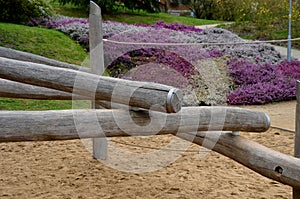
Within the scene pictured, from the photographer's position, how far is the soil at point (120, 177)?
3.40m

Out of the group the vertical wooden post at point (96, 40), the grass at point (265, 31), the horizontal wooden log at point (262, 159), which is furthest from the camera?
the grass at point (265, 31)

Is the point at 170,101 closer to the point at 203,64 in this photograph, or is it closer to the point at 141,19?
the point at 203,64

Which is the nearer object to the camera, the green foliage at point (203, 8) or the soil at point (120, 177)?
the soil at point (120, 177)

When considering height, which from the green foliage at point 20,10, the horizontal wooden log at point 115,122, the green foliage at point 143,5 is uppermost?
the green foliage at point 143,5

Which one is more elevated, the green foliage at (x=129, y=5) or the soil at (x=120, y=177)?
the green foliage at (x=129, y=5)

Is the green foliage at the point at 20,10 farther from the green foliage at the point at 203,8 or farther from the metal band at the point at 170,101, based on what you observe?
the green foliage at the point at 203,8

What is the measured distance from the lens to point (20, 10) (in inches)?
423

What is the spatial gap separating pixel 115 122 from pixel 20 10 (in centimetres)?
936

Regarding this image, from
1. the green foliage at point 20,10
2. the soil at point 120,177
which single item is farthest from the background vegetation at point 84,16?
the soil at point 120,177

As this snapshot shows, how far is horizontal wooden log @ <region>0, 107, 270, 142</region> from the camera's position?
1965mm

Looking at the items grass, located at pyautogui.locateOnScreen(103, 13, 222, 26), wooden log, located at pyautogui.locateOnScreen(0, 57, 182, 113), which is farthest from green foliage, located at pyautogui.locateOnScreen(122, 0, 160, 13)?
wooden log, located at pyautogui.locateOnScreen(0, 57, 182, 113)

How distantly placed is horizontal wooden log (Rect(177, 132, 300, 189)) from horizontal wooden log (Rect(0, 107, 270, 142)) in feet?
0.35

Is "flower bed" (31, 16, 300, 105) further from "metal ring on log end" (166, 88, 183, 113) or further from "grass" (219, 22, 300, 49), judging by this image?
"metal ring on log end" (166, 88, 183, 113)

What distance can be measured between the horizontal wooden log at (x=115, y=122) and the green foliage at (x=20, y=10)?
29.6ft
